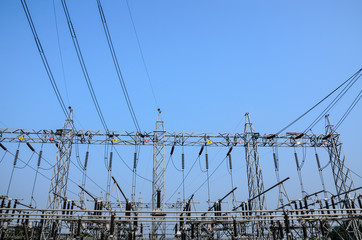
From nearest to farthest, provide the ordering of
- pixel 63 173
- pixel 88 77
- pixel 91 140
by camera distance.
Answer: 1. pixel 88 77
2. pixel 63 173
3. pixel 91 140

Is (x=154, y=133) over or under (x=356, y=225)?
over

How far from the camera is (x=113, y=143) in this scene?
71.8 ft

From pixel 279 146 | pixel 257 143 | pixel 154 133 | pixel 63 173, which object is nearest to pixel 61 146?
pixel 63 173

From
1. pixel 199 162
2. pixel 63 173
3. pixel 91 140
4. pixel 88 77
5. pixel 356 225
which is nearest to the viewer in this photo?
pixel 88 77

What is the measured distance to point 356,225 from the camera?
17.6 meters

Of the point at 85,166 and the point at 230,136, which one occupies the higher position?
the point at 230,136

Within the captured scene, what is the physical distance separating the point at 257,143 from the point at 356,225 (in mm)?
8603

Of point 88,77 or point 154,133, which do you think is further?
point 154,133

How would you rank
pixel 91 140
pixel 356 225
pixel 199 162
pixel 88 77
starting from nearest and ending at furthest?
1. pixel 88 77
2. pixel 356 225
3. pixel 91 140
4. pixel 199 162

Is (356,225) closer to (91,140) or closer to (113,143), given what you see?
(113,143)

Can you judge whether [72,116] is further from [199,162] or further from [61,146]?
[199,162]

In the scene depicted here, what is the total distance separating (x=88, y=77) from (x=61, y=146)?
1336 cm

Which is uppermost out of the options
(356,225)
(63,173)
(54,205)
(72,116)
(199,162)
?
(72,116)

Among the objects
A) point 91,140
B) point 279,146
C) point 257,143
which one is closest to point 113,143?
point 91,140
